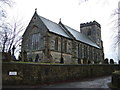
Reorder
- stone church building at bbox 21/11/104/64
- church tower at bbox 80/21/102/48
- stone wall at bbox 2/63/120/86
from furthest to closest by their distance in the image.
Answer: church tower at bbox 80/21/102/48 → stone church building at bbox 21/11/104/64 → stone wall at bbox 2/63/120/86

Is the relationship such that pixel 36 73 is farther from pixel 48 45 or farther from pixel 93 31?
pixel 93 31

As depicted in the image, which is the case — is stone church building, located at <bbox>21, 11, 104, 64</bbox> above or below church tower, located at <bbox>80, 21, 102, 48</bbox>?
below

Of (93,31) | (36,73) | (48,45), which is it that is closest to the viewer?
(36,73)

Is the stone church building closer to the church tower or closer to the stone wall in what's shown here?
the stone wall

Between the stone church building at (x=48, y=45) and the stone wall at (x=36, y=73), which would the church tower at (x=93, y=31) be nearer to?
the stone church building at (x=48, y=45)

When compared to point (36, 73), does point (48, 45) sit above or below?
above

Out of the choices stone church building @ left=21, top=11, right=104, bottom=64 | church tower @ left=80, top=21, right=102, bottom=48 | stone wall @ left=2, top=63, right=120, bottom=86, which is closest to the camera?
stone wall @ left=2, top=63, right=120, bottom=86

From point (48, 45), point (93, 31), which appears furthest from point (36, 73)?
point (93, 31)

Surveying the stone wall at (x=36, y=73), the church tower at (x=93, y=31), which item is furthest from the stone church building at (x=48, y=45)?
the church tower at (x=93, y=31)

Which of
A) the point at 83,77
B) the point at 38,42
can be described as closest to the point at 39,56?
the point at 38,42

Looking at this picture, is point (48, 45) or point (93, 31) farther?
point (93, 31)

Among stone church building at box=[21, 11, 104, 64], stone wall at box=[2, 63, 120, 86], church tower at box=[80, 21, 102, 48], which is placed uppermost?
church tower at box=[80, 21, 102, 48]

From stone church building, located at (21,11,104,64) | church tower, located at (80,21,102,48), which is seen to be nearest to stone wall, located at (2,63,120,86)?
stone church building, located at (21,11,104,64)

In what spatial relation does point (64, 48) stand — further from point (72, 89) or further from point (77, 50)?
point (72, 89)
